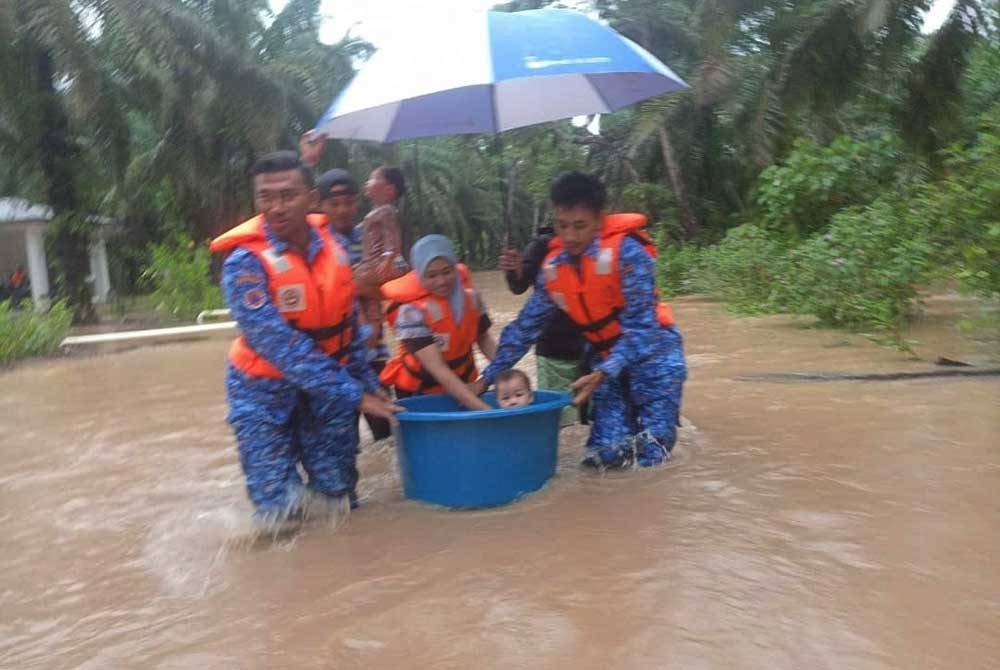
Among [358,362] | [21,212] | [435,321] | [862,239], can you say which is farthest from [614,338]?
[21,212]

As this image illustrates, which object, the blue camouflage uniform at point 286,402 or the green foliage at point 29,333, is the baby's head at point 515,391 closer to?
the blue camouflage uniform at point 286,402

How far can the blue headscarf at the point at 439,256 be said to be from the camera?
404cm

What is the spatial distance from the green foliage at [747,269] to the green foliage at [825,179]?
454 mm

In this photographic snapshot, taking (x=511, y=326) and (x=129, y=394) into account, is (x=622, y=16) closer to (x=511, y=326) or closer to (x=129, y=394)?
(x=129, y=394)

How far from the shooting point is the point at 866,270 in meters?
8.38

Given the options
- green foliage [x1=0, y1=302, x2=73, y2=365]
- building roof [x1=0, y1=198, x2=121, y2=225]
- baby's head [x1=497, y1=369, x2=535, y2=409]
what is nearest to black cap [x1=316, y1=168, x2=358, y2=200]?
baby's head [x1=497, y1=369, x2=535, y2=409]

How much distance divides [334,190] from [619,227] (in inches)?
52.0

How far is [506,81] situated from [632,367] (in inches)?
51.9

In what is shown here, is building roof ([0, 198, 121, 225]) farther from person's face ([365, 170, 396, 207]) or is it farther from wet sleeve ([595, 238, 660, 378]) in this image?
wet sleeve ([595, 238, 660, 378])

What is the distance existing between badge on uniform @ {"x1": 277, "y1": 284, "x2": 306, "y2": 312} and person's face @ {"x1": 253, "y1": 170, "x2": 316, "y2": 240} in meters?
0.19

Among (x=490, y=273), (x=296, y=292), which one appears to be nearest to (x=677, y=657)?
(x=296, y=292)

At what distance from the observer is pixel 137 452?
5676 mm

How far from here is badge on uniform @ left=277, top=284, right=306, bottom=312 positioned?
3.48 metres

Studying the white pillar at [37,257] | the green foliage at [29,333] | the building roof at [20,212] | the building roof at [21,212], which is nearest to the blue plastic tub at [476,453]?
the green foliage at [29,333]
